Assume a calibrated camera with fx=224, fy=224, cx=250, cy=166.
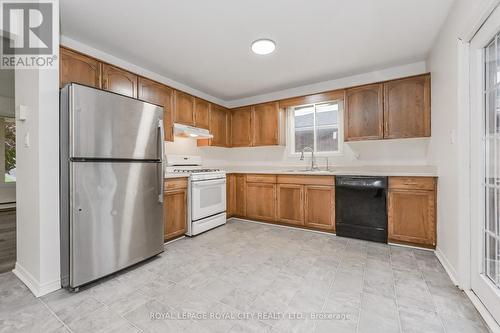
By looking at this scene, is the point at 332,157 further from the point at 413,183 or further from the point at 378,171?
the point at 413,183

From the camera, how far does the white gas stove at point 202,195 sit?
10.6 ft

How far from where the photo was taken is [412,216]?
8.83ft

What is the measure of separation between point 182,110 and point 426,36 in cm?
328

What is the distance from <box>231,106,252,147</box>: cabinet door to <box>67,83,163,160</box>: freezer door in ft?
7.00

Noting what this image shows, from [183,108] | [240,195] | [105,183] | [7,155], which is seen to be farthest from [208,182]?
[7,155]

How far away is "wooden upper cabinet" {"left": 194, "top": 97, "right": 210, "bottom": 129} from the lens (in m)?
3.86

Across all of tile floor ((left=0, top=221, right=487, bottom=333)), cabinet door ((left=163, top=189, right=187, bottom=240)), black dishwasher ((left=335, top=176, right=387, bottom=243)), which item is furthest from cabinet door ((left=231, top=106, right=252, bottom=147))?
tile floor ((left=0, top=221, right=487, bottom=333))

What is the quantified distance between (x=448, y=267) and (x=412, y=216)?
711 millimetres

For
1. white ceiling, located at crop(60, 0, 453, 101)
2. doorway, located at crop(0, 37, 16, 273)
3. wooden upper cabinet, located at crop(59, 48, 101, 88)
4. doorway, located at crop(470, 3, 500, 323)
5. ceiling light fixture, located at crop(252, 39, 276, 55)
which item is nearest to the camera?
doorway, located at crop(470, 3, 500, 323)

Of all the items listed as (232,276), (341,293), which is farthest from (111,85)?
(341,293)

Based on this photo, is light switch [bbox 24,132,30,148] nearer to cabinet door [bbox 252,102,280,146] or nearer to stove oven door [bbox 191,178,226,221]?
stove oven door [bbox 191,178,226,221]

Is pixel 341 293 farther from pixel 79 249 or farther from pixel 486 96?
pixel 79 249

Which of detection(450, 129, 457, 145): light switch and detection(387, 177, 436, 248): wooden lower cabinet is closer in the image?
detection(450, 129, 457, 145): light switch

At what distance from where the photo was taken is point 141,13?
207cm
